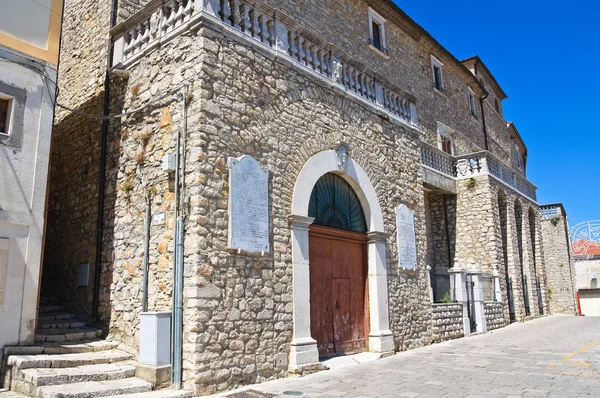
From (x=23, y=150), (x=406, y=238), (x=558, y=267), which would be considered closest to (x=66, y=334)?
(x=23, y=150)

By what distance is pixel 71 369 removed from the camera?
5.83m

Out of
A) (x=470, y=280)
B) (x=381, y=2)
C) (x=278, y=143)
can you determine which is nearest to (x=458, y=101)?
(x=381, y=2)

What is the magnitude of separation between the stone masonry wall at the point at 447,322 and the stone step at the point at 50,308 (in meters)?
7.49

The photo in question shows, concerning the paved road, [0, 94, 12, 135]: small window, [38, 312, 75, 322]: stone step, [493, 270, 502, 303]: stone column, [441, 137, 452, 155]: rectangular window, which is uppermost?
[441, 137, 452, 155]: rectangular window

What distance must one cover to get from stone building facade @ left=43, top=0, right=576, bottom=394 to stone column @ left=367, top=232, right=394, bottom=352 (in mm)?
36

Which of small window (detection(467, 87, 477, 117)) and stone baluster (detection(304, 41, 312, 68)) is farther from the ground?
small window (detection(467, 87, 477, 117))

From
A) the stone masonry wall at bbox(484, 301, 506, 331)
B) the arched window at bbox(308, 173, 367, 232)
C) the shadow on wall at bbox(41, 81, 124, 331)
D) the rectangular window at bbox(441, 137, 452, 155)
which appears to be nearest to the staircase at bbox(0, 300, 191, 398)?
the shadow on wall at bbox(41, 81, 124, 331)

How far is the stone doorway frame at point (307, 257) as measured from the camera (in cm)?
727

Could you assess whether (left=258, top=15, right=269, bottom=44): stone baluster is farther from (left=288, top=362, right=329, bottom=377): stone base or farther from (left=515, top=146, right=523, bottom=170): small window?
(left=515, top=146, right=523, bottom=170): small window

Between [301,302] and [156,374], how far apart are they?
2.41 metres

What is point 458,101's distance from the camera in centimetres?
1912

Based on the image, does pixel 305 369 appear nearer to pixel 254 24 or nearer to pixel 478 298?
pixel 254 24

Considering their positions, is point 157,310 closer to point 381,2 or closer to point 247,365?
point 247,365

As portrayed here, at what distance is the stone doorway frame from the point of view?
727 cm
